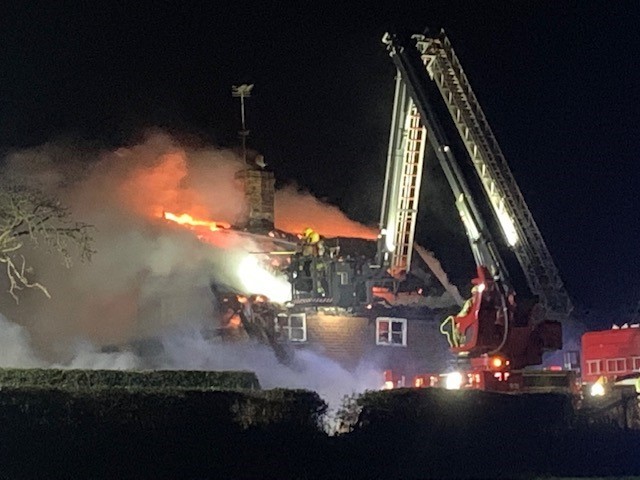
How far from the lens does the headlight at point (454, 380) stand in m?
21.8

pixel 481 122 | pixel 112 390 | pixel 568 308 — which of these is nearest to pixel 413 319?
pixel 568 308

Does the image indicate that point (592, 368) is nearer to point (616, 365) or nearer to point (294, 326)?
point (616, 365)

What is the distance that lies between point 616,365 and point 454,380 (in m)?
4.40

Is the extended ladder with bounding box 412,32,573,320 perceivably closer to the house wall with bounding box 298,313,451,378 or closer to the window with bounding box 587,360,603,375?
the window with bounding box 587,360,603,375

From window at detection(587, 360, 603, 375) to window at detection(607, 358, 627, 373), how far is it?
304 millimetres

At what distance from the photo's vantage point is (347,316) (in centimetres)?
3181

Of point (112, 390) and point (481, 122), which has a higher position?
point (481, 122)

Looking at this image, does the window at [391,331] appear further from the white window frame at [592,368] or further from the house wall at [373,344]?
the white window frame at [592,368]

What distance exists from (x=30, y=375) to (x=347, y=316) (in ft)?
53.1

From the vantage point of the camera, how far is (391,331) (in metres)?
32.5

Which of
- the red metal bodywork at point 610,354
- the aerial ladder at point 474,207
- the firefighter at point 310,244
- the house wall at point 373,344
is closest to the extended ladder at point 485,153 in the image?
the aerial ladder at point 474,207

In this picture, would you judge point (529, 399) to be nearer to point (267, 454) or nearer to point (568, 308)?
point (267, 454)

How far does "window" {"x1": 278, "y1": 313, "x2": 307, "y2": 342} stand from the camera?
31031 mm

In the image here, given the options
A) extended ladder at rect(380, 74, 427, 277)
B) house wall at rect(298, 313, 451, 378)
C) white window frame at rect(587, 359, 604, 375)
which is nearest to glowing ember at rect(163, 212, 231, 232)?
house wall at rect(298, 313, 451, 378)
